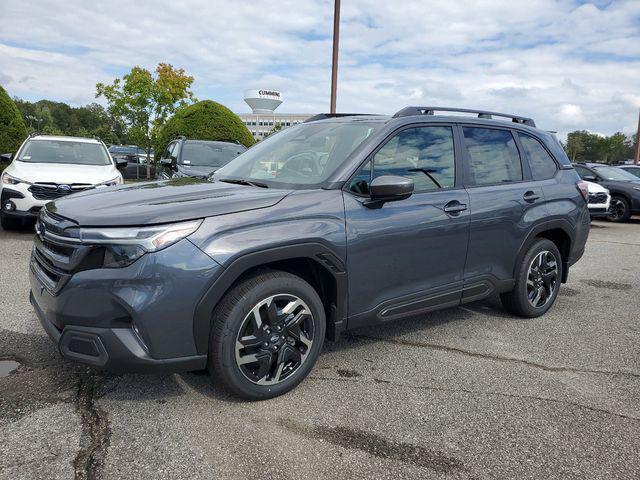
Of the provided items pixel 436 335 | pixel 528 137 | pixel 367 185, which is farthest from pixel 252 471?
pixel 528 137

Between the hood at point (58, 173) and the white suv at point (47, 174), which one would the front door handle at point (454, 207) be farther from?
the hood at point (58, 173)

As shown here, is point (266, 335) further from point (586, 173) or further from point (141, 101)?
point (141, 101)

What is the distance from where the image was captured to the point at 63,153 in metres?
8.88

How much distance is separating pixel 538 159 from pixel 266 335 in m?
3.18

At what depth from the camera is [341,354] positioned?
12.4 feet

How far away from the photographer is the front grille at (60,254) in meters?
2.60

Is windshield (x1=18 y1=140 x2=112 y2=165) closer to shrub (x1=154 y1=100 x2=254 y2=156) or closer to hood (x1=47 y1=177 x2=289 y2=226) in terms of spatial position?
hood (x1=47 y1=177 x2=289 y2=226)

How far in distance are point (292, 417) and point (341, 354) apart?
97cm

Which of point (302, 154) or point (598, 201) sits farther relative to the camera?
point (598, 201)

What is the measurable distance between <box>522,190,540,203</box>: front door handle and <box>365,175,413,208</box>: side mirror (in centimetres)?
159

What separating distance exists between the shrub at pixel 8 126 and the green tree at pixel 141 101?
24.9 feet

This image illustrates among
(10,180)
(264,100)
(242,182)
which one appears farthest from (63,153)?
(264,100)

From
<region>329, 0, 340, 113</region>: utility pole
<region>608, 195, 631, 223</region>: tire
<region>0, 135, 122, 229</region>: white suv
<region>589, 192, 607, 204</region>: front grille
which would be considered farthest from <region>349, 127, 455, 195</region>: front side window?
<region>608, 195, 631, 223</region>: tire

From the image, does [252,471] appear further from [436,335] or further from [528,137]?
[528,137]
